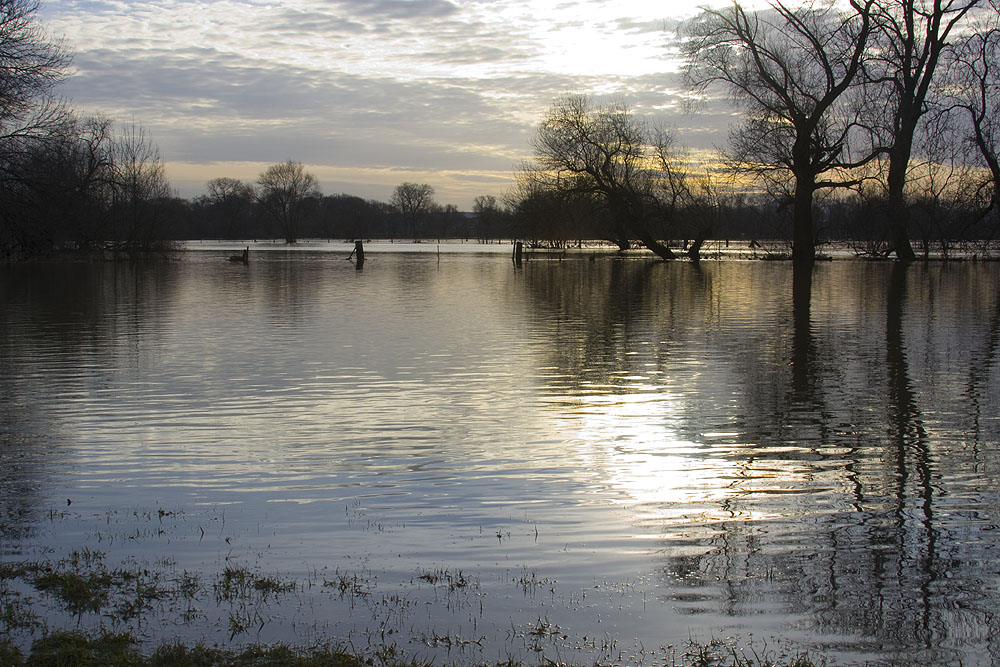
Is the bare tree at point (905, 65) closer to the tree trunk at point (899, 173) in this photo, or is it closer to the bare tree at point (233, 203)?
the tree trunk at point (899, 173)

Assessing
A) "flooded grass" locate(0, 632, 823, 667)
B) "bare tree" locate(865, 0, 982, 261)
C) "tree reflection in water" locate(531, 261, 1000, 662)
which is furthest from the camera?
"bare tree" locate(865, 0, 982, 261)

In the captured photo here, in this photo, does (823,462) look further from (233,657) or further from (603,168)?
(603,168)

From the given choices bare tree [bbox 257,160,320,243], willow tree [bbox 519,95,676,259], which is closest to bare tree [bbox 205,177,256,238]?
bare tree [bbox 257,160,320,243]

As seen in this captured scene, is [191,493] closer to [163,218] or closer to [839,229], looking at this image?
[839,229]

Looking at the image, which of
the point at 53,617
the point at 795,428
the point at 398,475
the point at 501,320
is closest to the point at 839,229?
the point at 501,320

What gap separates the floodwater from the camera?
4.41 metres

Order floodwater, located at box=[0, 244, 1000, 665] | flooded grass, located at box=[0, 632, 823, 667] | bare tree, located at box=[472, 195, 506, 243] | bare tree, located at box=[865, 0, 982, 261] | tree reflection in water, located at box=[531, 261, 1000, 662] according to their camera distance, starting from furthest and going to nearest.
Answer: bare tree, located at box=[472, 195, 506, 243], bare tree, located at box=[865, 0, 982, 261], tree reflection in water, located at box=[531, 261, 1000, 662], floodwater, located at box=[0, 244, 1000, 665], flooded grass, located at box=[0, 632, 823, 667]

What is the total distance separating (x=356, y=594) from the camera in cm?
473

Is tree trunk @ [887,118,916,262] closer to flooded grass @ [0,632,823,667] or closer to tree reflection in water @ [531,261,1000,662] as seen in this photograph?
tree reflection in water @ [531,261,1000,662]

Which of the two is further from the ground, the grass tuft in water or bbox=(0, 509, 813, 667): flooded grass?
the grass tuft in water

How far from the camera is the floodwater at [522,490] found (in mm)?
4410

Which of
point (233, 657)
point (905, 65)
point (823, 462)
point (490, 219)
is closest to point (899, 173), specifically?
point (905, 65)

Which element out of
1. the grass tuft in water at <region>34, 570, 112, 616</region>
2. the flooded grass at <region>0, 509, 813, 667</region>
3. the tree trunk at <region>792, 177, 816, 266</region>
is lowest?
the flooded grass at <region>0, 509, 813, 667</region>

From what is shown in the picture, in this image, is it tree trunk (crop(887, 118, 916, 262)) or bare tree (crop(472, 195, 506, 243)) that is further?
bare tree (crop(472, 195, 506, 243))
